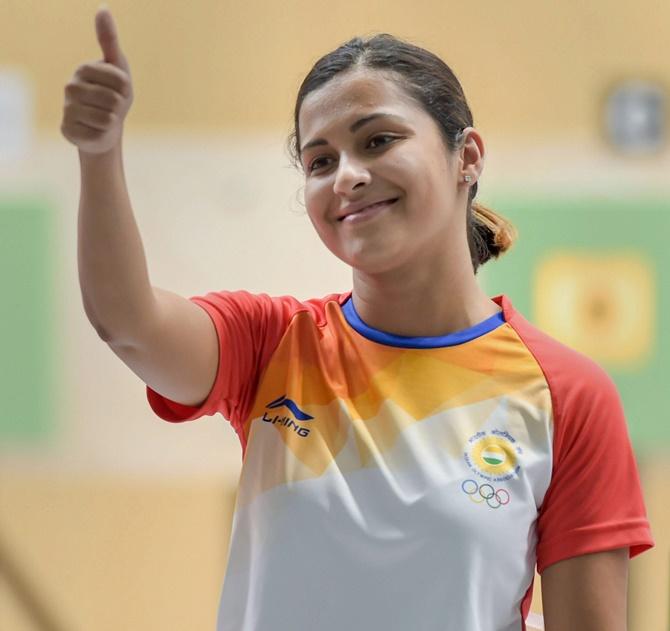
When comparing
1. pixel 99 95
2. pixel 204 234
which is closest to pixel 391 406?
pixel 99 95

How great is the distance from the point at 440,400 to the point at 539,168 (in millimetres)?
1239

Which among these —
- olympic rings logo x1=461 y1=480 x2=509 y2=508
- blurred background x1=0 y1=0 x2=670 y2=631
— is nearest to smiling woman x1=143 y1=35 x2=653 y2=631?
olympic rings logo x1=461 y1=480 x2=509 y2=508

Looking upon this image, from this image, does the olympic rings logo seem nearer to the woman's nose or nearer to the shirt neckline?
the shirt neckline

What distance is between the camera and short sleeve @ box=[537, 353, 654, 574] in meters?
0.97

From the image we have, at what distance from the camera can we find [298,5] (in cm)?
207

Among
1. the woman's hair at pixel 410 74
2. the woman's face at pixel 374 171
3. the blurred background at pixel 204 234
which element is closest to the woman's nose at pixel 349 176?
the woman's face at pixel 374 171

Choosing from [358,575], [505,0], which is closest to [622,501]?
[358,575]

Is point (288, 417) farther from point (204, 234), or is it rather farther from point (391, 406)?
point (204, 234)

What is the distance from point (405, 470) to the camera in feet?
3.18

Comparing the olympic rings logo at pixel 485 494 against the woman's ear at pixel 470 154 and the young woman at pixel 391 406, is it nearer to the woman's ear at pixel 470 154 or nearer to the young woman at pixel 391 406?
the young woman at pixel 391 406

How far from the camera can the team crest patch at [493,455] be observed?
0.97 meters

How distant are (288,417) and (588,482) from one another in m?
0.30

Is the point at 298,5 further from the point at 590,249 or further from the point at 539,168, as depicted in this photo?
the point at 590,249

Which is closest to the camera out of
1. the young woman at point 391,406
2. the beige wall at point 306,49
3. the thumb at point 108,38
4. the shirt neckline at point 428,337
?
the thumb at point 108,38
